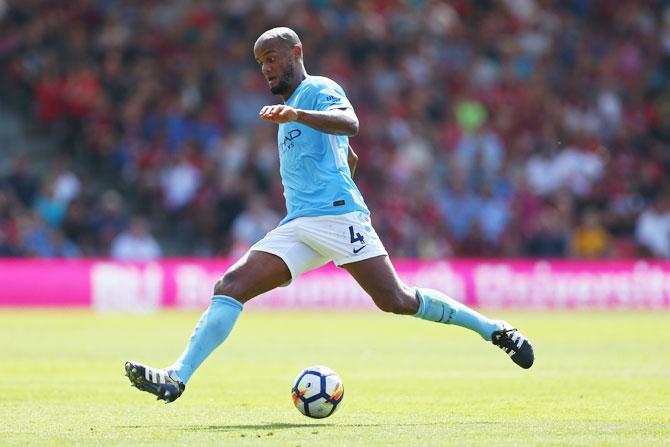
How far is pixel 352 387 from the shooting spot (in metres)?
11.7

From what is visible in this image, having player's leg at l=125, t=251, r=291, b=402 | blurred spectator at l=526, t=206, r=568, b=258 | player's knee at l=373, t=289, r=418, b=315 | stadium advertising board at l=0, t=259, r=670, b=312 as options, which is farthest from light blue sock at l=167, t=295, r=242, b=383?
blurred spectator at l=526, t=206, r=568, b=258

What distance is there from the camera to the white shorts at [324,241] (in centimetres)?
953

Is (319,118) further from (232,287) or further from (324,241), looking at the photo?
(232,287)

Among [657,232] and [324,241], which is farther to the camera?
[657,232]

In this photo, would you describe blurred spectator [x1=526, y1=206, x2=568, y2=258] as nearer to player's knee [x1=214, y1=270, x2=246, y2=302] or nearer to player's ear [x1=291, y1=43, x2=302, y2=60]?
player's ear [x1=291, y1=43, x2=302, y2=60]

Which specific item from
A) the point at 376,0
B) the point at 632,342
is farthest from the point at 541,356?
the point at 376,0

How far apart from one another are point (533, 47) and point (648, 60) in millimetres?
2895

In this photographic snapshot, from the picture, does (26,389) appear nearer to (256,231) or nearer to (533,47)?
(256,231)

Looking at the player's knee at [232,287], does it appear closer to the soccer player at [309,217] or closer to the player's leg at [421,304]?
the soccer player at [309,217]

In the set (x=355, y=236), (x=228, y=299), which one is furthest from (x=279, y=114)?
(x=228, y=299)

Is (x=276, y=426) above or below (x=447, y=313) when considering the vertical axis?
below

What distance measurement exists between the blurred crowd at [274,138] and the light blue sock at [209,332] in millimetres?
15546

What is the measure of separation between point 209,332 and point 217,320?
103 mm

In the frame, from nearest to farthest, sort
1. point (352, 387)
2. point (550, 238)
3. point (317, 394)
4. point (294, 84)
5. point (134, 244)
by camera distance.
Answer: point (317, 394), point (294, 84), point (352, 387), point (134, 244), point (550, 238)
